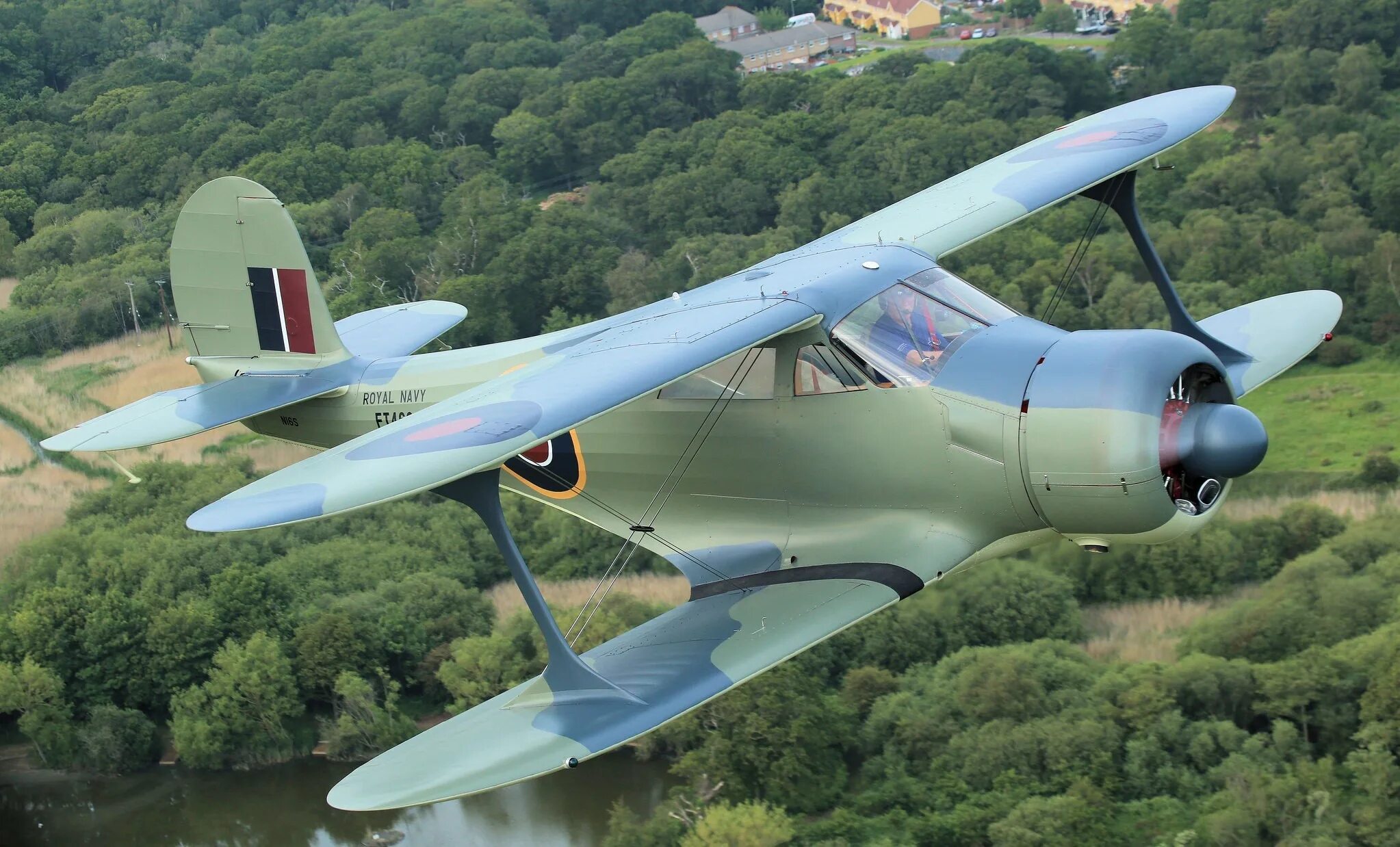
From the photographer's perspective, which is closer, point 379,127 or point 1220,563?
point 1220,563

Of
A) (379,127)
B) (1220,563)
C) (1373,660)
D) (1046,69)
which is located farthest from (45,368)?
(1046,69)

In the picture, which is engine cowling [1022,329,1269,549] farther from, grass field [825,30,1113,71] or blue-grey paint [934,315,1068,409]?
grass field [825,30,1113,71]

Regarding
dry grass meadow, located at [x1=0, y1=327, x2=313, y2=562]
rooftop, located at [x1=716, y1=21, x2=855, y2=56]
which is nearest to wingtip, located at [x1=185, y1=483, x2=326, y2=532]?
dry grass meadow, located at [x1=0, y1=327, x2=313, y2=562]

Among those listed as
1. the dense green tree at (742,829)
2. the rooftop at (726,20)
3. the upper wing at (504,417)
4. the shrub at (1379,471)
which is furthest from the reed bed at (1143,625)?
the rooftop at (726,20)

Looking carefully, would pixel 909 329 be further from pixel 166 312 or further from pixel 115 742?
pixel 166 312

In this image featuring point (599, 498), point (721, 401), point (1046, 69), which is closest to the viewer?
point (721, 401)

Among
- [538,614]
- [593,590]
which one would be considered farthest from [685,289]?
[538,614]

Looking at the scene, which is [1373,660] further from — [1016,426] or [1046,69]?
[1046,69]
